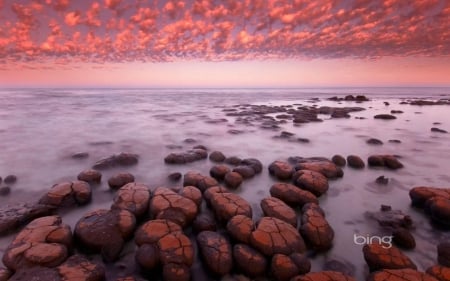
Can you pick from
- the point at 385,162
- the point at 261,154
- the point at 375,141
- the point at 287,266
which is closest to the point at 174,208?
the point at 287,266

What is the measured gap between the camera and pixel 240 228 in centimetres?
412

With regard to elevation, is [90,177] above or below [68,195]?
below

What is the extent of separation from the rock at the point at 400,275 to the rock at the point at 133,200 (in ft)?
12.5

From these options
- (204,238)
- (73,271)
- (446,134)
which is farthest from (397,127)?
(73,271)

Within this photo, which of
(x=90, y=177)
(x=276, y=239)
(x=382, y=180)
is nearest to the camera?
(x=276, y=239)

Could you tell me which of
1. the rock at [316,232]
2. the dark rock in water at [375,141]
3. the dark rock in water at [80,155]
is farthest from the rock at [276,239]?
→ the dark rock in water at [375,141]

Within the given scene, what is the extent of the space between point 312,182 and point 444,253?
2.61 m

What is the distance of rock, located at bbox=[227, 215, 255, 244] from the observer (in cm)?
401

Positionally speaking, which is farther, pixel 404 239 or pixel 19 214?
pixel 19 214

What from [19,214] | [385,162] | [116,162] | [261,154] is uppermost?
[19,214]

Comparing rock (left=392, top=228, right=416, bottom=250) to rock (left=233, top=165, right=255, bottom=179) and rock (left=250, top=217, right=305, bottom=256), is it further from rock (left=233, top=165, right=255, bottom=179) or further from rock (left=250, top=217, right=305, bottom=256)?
rock (left=233, top=165, right=255, bottom=179)

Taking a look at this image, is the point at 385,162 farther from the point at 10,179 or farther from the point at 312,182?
the point at 10,179

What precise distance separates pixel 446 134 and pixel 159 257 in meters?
16.4

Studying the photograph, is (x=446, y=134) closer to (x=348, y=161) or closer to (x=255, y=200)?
(x=348, y=161)
